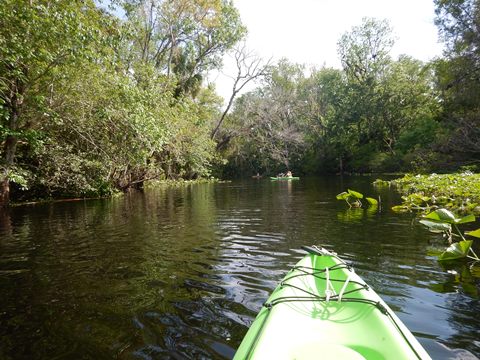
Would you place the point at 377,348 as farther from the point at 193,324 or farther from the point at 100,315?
the point at 100,315

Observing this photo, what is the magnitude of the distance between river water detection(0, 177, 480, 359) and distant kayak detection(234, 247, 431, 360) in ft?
1.91

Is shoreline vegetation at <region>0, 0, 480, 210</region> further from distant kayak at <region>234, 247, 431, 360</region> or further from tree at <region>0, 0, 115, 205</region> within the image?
distant kayak at <region>234, 247, 431, 360</region>

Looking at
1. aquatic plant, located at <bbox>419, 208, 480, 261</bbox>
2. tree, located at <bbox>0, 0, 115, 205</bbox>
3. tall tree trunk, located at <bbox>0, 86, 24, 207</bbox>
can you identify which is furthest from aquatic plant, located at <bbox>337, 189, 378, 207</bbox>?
tall tree trunk, located at <bbox>0, 86, 24, 207</bbox>

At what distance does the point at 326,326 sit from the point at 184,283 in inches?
92.8

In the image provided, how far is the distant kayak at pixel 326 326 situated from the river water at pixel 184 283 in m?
0.58

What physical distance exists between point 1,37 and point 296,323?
11.6 m

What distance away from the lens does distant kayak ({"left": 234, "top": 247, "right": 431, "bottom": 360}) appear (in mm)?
→ 2180

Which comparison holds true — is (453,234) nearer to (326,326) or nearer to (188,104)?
(326,326)

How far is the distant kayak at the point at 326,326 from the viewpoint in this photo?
7.15 ft

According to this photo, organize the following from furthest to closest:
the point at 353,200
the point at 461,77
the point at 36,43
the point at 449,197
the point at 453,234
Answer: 1. the point at 461,77
2. the point at 353,200
3. the point at 36,43
4. the point at 449,197
5. the point at 453,234

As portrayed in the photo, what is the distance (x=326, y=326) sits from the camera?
2672mm

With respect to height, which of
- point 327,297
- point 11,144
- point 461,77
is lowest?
point 327,297

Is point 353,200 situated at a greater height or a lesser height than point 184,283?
greater

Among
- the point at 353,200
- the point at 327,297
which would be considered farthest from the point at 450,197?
the point at 327,297
